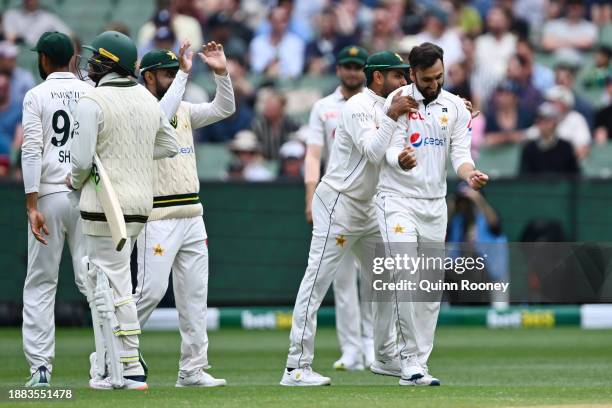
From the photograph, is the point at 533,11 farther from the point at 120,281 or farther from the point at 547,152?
the point at 120,281

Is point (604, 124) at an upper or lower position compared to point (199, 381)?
upper

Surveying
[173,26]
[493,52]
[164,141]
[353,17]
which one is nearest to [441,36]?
[493,52]

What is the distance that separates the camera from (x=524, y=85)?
65.0ft

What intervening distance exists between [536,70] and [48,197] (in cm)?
1193

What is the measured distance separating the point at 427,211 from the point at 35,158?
109 inches

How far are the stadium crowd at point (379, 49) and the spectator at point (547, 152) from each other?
0.06 feet

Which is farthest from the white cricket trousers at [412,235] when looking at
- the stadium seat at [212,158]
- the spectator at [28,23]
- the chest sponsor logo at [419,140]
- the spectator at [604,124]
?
the spectator at [28,23]

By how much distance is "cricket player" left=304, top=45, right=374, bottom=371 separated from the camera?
11820 millimetres

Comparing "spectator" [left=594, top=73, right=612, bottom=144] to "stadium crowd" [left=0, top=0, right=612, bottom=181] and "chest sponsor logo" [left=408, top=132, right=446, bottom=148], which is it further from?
"chest sponsor logo" [left=408, top=132, right=446, bottom=148]

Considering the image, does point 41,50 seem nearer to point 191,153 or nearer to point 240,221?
point 191,153

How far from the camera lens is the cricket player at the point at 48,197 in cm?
973

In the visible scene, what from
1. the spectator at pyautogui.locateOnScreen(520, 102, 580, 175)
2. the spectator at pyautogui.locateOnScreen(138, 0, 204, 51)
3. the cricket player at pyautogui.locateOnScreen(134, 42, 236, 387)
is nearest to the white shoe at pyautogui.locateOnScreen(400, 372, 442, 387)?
the cricket player at pyautogui.locateOnScreen(134, 42, 236, 387)

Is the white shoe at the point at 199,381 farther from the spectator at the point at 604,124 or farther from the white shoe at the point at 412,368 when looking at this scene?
the spectator at the point at 604,124

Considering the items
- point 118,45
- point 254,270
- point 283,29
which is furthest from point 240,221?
point 118,45
